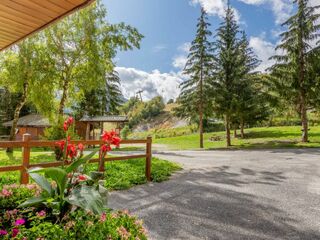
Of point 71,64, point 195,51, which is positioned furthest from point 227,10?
point 71,64

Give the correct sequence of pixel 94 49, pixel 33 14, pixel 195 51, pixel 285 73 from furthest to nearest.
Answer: pixel 195 51, pixel 285 73, pixel 94 49, pixel 33 14

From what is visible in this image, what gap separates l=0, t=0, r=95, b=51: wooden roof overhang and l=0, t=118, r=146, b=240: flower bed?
5.51 feet

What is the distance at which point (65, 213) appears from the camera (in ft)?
7.97

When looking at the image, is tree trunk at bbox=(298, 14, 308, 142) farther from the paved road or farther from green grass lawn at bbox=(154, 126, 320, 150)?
the paved road

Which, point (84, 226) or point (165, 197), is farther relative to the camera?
point (165, 197)

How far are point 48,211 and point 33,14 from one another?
9.31 ft

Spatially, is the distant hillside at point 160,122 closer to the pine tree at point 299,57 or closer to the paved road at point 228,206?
the pine tree at point 299,57

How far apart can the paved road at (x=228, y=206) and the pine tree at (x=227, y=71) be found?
1427 centimetres

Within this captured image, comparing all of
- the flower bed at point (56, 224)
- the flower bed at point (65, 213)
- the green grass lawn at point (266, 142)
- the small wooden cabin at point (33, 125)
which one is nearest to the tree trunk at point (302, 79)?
the green grass lawn at point (266, 142)

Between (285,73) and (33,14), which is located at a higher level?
(285,73)

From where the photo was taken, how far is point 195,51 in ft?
76.3

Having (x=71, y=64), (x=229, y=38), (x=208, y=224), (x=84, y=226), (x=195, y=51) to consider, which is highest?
(x=229, y=38)

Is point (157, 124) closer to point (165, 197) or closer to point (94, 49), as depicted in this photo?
point (94, 49)

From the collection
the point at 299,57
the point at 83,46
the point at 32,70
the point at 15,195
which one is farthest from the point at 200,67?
the point at 15,195
